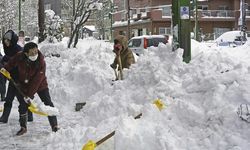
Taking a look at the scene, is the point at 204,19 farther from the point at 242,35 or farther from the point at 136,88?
the point at 136,88

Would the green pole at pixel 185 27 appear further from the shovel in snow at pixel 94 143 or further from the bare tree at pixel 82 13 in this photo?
the bare tree at pixel 82 13

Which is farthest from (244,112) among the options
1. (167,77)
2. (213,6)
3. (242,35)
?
(213,6)

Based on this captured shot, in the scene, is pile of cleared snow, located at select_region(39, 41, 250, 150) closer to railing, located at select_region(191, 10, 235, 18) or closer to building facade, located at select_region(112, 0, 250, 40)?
building facade, located at select_region(112, 0, 250, 40)

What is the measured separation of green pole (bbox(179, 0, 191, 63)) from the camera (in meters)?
7.95

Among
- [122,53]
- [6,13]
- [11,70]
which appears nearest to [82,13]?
[122,53]

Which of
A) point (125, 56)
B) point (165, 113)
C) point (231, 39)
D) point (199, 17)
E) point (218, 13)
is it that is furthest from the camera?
point (218, 13)

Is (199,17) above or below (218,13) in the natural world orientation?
below

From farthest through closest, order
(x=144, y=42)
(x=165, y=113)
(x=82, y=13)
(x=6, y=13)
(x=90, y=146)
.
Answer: (x=6, y=13)
(x=144, y=42)
(x=82, y=13)
(x=165, y=113)
(x=90, y=146)

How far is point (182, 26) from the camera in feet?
26.2

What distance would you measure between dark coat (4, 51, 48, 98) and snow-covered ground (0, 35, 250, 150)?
777mm

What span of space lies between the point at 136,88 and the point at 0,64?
8.57ft

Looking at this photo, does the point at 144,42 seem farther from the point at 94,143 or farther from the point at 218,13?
the point at 218,13

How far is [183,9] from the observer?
26.1 ft

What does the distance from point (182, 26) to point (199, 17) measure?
136 feet
